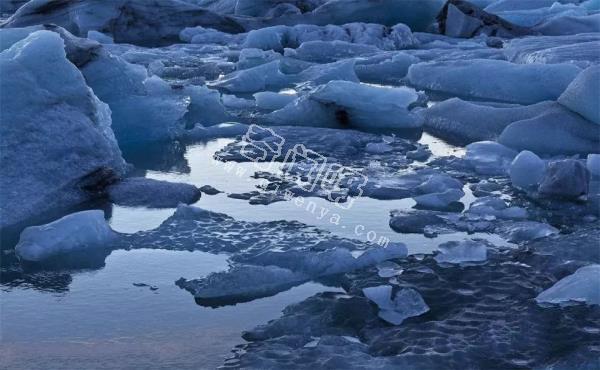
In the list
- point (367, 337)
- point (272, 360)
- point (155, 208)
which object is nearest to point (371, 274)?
point (367, 337)

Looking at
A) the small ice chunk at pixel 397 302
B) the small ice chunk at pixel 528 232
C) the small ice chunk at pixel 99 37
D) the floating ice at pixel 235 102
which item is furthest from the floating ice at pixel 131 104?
the small ice chunk at pixel 99 37

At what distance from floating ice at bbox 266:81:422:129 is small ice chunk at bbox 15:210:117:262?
9.32ft

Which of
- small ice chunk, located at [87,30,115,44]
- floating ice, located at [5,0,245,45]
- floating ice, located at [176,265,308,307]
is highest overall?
floating ice, located at [5,0,245,45]

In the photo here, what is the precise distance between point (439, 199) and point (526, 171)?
1.92ft

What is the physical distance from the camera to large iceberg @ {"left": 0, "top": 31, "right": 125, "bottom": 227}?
360 cm

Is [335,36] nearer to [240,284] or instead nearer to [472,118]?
[472,118]

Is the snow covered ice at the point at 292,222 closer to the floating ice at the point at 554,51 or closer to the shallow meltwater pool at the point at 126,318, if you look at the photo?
the shallow meltwater pool at the point at 126,318

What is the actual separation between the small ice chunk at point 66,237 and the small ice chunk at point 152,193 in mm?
562

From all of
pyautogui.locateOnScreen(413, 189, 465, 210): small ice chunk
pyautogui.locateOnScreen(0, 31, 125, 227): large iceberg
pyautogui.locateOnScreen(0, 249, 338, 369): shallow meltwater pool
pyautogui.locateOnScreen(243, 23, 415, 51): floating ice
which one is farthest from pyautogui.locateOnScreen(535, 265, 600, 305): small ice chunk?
pyautogui.locateOnScreen(243, 23, 415, 51): floating ice

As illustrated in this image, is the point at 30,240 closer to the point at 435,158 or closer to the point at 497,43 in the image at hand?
the point at 435,158

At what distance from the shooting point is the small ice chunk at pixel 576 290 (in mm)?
2613

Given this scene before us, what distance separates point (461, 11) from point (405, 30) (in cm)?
125

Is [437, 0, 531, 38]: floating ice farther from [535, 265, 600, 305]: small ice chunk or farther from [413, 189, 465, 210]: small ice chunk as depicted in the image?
[535, 265, 600, 305]: small ice chunk

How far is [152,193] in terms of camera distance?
151 inches
